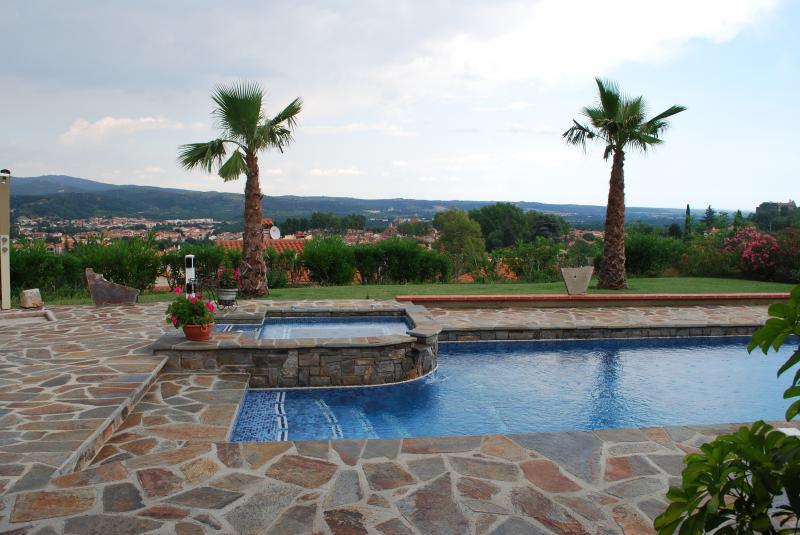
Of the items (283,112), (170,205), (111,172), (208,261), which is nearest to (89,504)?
(283,112)

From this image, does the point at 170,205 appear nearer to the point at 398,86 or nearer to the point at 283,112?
the point at 398,86

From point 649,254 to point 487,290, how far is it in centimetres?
698

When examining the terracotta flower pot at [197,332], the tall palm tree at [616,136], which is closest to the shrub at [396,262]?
the tall palm tree at [616,136]

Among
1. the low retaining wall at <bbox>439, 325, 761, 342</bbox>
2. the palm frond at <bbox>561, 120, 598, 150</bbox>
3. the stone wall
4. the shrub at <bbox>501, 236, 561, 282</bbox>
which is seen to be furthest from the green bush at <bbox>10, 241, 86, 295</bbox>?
the palm frond at <bbox>561, 120, 598, 150</bbox>

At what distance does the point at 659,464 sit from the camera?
4.03 meters

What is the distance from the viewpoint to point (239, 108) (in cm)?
1162

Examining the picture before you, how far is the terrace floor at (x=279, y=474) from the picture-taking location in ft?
10.5

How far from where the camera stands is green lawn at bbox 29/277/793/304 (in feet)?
41.4

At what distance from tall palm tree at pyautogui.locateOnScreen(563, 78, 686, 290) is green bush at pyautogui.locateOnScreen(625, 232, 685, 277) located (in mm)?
3908

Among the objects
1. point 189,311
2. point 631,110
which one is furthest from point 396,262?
point 189,311

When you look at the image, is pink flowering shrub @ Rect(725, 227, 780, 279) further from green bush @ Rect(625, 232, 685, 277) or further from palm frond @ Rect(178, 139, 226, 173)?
palm frond @ Rect(178, 139, 226, 173)

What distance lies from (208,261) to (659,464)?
1362cm

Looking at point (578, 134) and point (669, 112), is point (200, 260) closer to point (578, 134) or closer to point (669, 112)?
point (578, 134)

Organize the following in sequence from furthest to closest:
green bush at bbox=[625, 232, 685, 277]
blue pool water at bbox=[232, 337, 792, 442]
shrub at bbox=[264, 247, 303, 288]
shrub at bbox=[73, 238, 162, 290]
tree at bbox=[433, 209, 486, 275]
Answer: tree at bbox=[433, 209, 486, 275] → green bush at bbox=[625, 232, 685, 277] → shrub at bbox=[264, 247, 303, 288] → shrub at bbox=[73, 238, 162, 290] → blue pool water at bbox=[232, 337, 792, 442]
